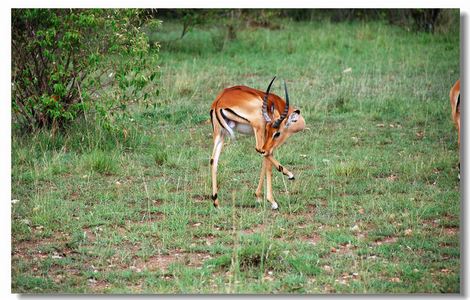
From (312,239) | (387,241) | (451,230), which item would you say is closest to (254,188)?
(312,239)

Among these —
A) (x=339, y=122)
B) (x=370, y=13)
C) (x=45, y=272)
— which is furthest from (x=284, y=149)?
(x=370, y=13)

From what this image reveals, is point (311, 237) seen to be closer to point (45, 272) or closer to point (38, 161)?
point (45, 272)

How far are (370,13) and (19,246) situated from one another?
6.82m

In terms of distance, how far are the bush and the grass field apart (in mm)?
255

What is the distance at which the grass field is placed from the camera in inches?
220

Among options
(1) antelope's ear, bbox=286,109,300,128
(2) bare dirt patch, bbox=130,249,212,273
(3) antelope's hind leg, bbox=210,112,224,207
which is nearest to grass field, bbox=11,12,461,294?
(2) bare dirt patch, bbox=130,249,212,273

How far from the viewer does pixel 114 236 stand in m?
6.20

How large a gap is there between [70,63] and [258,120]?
87.7 inches

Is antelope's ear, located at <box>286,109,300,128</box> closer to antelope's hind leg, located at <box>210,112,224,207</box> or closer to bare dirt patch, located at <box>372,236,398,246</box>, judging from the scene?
antelope's hind leg, located at <box>210,112,224,207</box>

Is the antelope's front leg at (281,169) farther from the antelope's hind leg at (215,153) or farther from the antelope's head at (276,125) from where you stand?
the antelope's hind leg at (215,153)

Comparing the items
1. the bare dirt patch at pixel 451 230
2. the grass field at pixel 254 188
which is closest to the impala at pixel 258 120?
the grass field at pixel 254 188

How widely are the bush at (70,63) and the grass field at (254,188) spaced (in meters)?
0.26

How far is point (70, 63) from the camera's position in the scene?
8.00m

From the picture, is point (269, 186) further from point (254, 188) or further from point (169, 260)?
point (169, 260)
